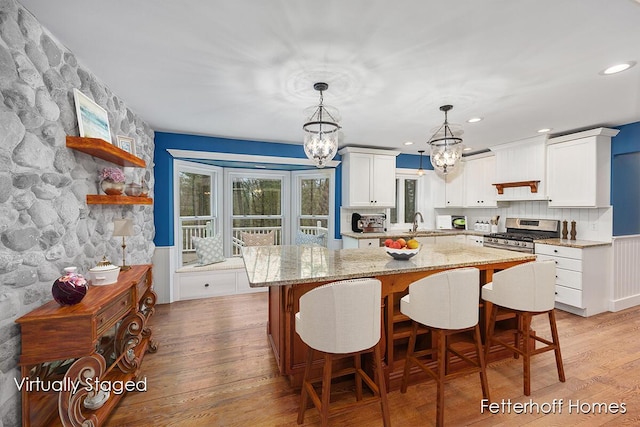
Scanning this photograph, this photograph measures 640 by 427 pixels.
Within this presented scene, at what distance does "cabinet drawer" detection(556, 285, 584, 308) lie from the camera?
3.60 m

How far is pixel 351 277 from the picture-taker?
1.99 metres

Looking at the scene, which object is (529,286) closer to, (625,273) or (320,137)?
(320,137)

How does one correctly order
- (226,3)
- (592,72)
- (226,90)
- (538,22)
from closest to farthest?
(226,3)
(538,22)
(592,72)
(226,90)

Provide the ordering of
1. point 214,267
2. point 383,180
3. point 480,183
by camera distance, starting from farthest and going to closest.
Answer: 1. point 480,183
2. point 383,180
3. point 214,267

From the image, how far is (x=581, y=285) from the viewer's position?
141 inches

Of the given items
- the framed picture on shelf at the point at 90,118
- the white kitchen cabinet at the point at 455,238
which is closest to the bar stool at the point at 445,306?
the framed picture on shelf at the point at 90,118

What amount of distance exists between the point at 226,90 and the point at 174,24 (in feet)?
3.10

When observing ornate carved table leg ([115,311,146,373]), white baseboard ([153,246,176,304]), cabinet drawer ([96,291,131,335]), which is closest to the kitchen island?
cabinet drawer ([96,291,131,335])

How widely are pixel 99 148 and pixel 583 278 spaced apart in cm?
521

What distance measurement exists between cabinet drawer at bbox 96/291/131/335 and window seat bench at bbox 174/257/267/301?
2.07m

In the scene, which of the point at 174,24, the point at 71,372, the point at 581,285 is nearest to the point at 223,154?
the point at 174,24

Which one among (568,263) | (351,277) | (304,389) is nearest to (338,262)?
(351,277)

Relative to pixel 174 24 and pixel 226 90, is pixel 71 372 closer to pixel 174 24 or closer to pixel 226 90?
pixel 174 24

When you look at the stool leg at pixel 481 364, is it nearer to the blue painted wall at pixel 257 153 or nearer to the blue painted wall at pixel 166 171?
the blue painted wall at pixel 257 153
